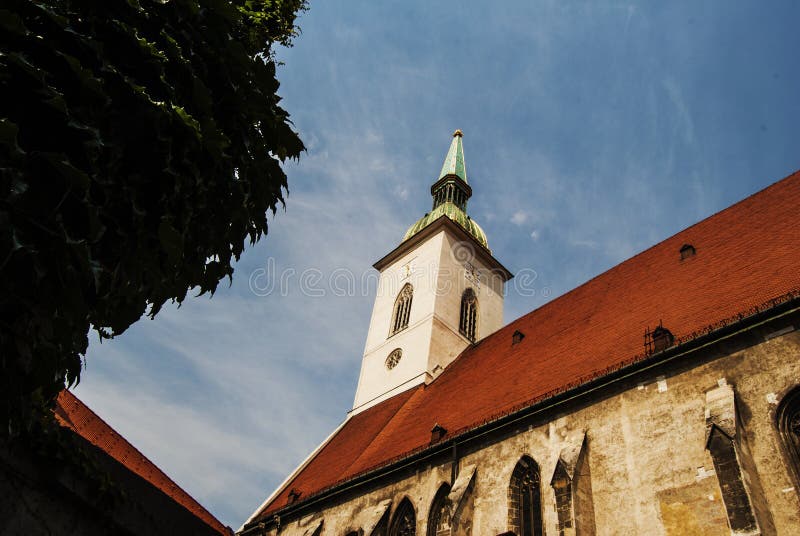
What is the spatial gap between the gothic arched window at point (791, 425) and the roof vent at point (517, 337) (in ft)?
31.7

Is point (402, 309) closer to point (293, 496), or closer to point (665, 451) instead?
point (293, 496)

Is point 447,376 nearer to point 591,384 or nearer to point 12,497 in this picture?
point 591,384

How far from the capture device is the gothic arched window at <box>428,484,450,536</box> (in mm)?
13275

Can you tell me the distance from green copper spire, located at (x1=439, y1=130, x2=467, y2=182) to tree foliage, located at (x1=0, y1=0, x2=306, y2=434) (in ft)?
87.2

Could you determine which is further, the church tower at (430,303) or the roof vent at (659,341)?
the church tower at (430,303)

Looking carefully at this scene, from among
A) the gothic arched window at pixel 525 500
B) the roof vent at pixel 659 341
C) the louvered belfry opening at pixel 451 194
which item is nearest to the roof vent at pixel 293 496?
the gothic arched window at pixel 525 500

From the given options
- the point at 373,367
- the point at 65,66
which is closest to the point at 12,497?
the point at 65,66

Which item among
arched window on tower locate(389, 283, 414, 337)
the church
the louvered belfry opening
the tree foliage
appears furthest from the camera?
the louvered belfry opening

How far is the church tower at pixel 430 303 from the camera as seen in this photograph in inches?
929

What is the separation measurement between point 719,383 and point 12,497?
10.1 metres

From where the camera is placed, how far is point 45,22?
392 cm

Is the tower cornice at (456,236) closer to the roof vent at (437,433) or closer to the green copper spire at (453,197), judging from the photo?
the green copper spire at (453,197)

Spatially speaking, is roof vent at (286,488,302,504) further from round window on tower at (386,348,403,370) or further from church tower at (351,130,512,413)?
round window on tower at (386,348,403,370)

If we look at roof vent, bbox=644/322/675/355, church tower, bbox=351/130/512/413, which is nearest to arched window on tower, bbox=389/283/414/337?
church tower, bbox=351/130/512/413
